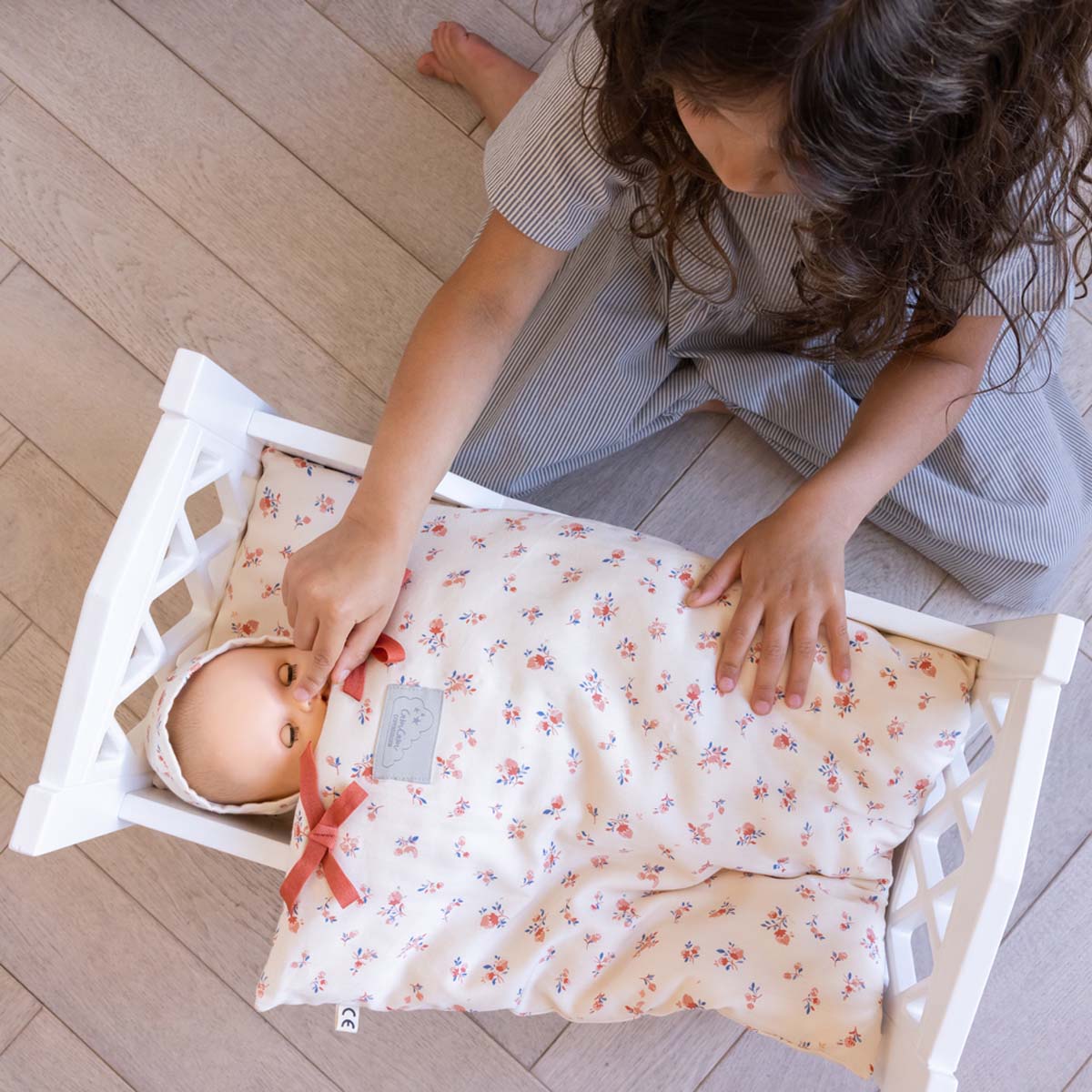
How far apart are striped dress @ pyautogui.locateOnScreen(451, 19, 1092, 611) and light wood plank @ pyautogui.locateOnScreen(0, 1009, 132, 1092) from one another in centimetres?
77

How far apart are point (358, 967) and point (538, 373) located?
574 millimetres

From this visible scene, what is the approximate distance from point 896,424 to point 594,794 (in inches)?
15.3

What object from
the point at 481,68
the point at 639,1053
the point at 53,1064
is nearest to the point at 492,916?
the point at 639,1053

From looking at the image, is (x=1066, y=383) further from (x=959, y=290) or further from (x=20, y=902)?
(x=20, y=902)

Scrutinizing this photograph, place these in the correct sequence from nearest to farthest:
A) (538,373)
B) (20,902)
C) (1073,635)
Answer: (1073,635) < (538,373) < (20,902)

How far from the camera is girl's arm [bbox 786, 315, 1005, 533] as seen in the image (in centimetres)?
75

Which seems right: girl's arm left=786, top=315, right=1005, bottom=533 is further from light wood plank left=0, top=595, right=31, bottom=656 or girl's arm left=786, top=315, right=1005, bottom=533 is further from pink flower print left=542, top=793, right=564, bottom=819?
light wood plank left=0, top=595, right=31, bottom=656

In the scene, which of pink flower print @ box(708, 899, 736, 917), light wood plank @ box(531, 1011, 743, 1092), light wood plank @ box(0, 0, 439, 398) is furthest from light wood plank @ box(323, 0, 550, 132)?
light wood plank @ box(531, 1011, 743, 1092)

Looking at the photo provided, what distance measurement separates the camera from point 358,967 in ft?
2.49

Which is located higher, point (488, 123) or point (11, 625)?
point (488, 123)

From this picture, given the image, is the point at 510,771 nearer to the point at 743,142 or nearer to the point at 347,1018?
the point at 347,1018

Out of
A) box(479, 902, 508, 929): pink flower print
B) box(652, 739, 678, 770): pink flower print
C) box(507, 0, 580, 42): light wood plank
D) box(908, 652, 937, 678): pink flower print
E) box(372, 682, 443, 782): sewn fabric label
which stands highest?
box(507, 0, 580, 42): light wood plank

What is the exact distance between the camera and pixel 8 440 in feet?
3.73

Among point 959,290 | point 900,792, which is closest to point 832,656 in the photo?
point 900,792
